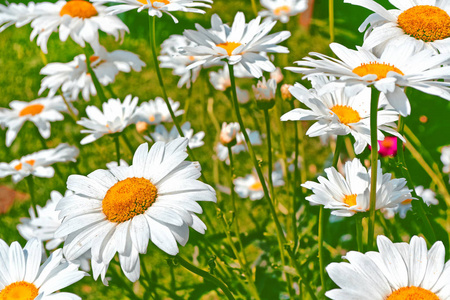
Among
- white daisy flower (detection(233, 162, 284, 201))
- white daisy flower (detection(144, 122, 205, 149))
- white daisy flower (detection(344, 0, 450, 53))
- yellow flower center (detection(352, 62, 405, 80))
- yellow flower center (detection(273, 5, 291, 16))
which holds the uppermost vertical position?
white daisy flower (detection(344, 0, 450, 53))

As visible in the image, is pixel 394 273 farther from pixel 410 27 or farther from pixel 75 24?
pixel 75 24

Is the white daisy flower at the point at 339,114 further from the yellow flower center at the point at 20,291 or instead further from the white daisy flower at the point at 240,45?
the yellow flower center at the point at 20,291

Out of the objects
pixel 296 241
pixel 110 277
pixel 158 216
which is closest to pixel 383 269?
pixel 158 216

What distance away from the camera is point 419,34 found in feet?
2.73

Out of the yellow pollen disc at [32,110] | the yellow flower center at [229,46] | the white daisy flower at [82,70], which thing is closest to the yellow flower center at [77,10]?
the white daisy flower at [82,70]

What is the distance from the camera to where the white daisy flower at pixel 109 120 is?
3.90 feet

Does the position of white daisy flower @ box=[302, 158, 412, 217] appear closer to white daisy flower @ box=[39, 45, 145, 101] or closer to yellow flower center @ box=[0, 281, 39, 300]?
yellow flower center @ box=[0, 281, 39, 300]

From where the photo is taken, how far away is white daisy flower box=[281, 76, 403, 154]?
770mm

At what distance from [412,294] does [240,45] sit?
1.75ft

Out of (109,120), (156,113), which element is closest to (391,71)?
(109,120)

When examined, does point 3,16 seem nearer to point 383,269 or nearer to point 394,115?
point 394,115

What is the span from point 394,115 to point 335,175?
151mm

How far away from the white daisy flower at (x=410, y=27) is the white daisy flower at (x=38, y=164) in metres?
0.86

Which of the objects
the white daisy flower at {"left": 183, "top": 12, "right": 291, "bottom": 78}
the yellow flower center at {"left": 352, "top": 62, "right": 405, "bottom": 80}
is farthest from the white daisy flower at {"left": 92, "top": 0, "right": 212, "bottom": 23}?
the yellow flower center at {"left": 352, "top": 62, "right": 405, "bottom": 80}
